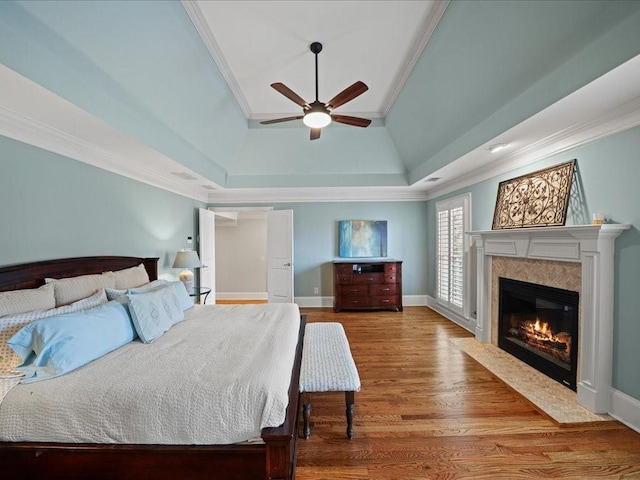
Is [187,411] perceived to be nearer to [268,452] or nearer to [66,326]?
[268,452]

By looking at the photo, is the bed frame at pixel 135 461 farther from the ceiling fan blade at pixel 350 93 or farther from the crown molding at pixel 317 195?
the crown molding at pixel 317 195

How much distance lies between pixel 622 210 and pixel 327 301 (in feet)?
15.0

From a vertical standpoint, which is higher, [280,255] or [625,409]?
[280,255]

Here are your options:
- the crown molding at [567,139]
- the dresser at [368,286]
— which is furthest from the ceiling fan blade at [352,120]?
the dresser at [368,286]

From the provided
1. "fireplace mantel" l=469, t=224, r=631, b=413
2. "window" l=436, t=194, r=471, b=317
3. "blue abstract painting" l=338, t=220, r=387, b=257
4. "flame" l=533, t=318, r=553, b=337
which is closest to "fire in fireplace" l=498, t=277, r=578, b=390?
"flame" l=533, t=318, r=553, b=337

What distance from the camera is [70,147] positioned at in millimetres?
2484

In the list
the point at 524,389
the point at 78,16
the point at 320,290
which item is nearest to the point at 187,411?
the point at 78,16

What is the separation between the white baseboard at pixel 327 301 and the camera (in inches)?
227

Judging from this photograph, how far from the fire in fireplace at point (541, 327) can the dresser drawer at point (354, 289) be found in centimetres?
230

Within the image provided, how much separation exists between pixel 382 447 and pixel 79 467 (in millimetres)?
1769

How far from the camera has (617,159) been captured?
214 cm

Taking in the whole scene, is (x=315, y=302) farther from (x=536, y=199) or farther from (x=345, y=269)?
(x=536, y=199)

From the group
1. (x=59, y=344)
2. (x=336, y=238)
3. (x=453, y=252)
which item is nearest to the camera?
(x=59, y=344)

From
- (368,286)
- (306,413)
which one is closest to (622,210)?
(306,413)
